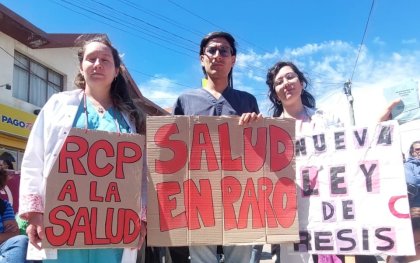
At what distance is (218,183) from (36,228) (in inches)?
37.5

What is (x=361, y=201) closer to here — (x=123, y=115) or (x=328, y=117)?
(x=328, y=117)

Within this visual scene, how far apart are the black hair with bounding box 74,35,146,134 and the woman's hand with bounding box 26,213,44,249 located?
0.69 meters

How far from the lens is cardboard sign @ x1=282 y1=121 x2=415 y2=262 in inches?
95.7

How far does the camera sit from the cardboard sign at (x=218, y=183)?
7.52 feet

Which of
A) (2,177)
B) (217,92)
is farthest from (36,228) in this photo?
(2,177)

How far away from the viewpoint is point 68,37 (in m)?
14.0

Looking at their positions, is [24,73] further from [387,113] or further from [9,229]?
[387,113]

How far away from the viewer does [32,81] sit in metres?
13.2

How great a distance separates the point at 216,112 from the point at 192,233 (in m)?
0.77

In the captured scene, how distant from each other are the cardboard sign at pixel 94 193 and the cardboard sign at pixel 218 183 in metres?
0.15

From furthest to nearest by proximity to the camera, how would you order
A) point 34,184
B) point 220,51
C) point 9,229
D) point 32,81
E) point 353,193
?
point 32,81
point 9,229
point 220,51
point 353,193
point 34,184

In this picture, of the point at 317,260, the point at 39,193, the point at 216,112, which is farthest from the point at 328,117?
the point at 39,193

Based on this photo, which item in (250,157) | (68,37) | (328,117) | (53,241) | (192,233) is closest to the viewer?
(53,241)

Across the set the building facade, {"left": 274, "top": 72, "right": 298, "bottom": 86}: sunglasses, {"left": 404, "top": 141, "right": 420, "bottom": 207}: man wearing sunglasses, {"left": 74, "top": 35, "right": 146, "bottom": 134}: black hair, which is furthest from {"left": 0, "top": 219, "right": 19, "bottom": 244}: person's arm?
the building facade
